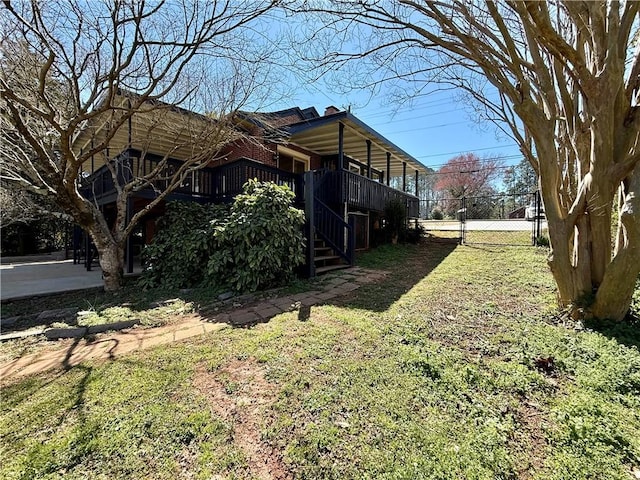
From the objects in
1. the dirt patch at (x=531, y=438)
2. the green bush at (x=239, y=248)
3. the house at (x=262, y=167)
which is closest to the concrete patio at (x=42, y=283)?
the house at (x=262, y=167)

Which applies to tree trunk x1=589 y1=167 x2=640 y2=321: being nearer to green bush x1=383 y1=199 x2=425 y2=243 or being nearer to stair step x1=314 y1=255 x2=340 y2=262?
stair step x1=314 y1=255 x2=340 y2=262

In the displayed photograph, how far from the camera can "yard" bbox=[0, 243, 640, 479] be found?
63.7 inches

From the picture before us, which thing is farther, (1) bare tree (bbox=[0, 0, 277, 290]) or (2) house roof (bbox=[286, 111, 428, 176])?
(2) house roof (bbox=[286, 111, 428, 176])

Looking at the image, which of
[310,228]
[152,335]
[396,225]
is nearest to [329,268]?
[310,228]

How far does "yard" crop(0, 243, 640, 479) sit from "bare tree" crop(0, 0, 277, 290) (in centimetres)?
392

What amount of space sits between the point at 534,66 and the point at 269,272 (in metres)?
4.69

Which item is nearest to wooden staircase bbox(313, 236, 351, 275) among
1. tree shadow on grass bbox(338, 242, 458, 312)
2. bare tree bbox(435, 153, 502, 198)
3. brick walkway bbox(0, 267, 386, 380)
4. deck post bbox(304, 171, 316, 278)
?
deck post bbox(304, 171, 316, 278)

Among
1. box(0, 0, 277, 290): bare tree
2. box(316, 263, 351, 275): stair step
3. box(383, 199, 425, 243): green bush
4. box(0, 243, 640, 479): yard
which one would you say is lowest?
box(0, 243, 640, 479): yard

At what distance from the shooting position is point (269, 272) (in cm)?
522

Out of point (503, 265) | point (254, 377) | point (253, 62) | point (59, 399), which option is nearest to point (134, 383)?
point (59, 399)

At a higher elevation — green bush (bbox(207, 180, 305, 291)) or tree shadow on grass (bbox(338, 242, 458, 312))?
green bush (bbox(207, 180, 305, 291))

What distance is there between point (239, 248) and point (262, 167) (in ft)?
10.2

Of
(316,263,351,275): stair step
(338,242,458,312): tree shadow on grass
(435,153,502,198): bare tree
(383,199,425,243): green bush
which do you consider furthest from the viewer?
(435,153,502,198): bare tree

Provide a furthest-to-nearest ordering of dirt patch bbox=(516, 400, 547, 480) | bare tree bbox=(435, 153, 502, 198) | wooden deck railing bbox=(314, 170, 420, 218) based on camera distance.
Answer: bare tree bbox=(435, 153, 502, 198)
wooden deck railing bbox=(314, 170, 420, 218)
dirt patch bbox=(516, 400, 547, 480)
